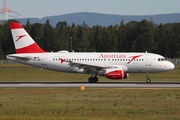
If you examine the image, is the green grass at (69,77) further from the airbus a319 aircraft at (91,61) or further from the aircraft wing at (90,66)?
the aircraft wing at (90,66)

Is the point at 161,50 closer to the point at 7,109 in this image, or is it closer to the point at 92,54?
the point at 92,54

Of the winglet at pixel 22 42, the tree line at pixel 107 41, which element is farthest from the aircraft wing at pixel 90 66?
the tree line at pixel 107 41

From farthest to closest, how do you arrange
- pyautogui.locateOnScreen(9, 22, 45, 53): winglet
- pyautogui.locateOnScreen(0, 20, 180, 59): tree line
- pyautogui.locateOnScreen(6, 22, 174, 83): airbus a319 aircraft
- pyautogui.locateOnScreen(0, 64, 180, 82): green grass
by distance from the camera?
1. pyautogui.locateOnScreen(0, 20, 180, 59): tree line
2. pyautogui.locateOnScreen(0, 64, 180, 82): green grass
3. pyautogui.locateOnScreen(9, 22, 45, 53): winglet
4. pyautogui.locateOnScreen(6, 22, 174, 83): airbus a319 aircraft

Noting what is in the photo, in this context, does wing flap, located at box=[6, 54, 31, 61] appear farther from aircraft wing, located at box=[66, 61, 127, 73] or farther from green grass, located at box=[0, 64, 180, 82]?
green grass, located at box=[0, 64, 180, 82]

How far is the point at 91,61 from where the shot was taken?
52062 mm

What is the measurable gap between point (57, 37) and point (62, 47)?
15.9 ft

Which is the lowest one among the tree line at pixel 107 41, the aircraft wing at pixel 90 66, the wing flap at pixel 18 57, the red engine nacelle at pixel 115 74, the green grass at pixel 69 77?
the green grass at pixel 69 77

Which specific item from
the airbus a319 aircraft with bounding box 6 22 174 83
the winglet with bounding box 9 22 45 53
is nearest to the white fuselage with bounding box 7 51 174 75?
the airbus a319 aircraft with bounding box 6 22 174 83

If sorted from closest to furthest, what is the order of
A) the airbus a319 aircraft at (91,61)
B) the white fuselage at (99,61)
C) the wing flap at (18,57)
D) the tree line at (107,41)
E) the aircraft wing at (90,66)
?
the aircraft wing at (90,66) < the airbus a319 aircraft at (91,61) < the white fuselage at (99,61) < the wing flap at (18,57) < the tree line at (107,41)

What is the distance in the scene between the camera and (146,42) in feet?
401

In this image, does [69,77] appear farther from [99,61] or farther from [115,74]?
[115,74]

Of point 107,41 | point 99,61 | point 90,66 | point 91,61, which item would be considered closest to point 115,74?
point 90,66

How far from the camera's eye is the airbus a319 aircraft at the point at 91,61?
5128 centimetres

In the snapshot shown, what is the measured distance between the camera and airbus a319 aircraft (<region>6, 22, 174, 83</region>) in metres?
51.3
